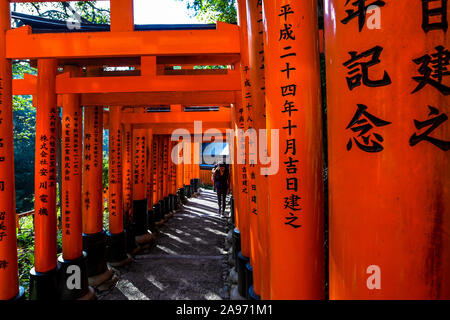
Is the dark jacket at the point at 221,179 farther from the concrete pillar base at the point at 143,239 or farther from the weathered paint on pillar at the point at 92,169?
the weathered paint on pillar at the point at 92,169

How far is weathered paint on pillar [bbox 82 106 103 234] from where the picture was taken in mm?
4012

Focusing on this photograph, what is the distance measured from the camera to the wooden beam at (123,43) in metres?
2.41

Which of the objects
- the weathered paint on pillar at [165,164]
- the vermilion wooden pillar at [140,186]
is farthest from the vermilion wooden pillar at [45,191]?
the weathered paint on pillar at [165,164]

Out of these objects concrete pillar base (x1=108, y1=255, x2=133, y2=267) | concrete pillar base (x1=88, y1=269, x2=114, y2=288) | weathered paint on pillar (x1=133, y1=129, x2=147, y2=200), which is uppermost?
weathered paint on pillar (x1=133, y1=129, x2=147, y2=200)

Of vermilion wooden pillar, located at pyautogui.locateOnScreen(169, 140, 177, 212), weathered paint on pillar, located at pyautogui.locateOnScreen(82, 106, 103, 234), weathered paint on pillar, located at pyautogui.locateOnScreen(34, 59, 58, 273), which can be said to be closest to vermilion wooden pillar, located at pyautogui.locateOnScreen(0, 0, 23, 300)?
weathered paint on pillar, located at pyautogui.locateOnScreen(34, 59, 58, 273)

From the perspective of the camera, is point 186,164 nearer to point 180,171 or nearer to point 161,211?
point 180,171

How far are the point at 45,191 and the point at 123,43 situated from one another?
2.06 m

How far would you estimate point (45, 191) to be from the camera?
3.05 m

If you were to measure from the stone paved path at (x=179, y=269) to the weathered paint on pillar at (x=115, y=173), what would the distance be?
3.09 ft

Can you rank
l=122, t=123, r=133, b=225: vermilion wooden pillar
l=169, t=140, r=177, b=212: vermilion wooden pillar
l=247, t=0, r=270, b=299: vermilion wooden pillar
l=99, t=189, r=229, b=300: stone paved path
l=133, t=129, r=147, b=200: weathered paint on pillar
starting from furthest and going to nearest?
l=169, t=140, r=177, b=212: vermilion wooden pillar
l=133, t=129, r=147, b=200: weathered paint on pillar
l=122, t=123, r=133, b=225: vermilion wooden pillar
l=99, t=189, r=229, b=300: stone paved path
l=247, t=0, r=270, b=299: vermilion wooden pillar

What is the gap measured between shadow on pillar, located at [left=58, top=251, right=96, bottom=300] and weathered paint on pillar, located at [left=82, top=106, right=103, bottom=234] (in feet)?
2.34

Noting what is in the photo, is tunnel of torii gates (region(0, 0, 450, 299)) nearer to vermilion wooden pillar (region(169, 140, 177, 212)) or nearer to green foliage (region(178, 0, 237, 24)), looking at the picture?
green foliage (region(178, 0, 237, 24))
